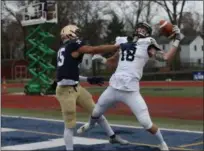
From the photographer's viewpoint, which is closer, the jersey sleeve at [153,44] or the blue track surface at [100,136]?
the jersey sleeve at [153,44]

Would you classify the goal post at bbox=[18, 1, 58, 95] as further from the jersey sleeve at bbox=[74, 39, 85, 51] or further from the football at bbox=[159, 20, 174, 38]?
the football at bbox=[159, 20, 174, 38]

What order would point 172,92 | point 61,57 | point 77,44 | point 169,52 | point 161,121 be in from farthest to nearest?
point 172,92 < point 161,121 < point 61,57 < point 77,44 < point 169,52

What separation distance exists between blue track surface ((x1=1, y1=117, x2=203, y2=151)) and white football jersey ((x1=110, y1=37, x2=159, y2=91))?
2537 mm

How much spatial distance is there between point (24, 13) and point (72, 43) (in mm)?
21771

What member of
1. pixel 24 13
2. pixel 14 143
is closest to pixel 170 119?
pixel 14 143

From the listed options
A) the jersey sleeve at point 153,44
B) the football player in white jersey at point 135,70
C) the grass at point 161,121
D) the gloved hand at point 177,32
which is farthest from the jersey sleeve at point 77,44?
the grass at point 161,121

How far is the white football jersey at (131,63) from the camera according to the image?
21.7 feet

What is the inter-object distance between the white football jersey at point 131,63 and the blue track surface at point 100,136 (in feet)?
8.32

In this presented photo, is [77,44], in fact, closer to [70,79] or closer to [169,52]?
[70,79]

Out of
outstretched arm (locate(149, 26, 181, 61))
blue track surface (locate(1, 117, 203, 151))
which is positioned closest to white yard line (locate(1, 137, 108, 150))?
blue track surface (locate(1, 117, 203, 151))

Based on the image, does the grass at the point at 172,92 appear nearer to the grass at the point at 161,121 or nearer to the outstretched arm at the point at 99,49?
the grass at the point at 161,121

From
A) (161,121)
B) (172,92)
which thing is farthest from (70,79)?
(172,92)

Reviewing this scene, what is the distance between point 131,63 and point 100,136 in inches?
174

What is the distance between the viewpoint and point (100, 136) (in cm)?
1077
